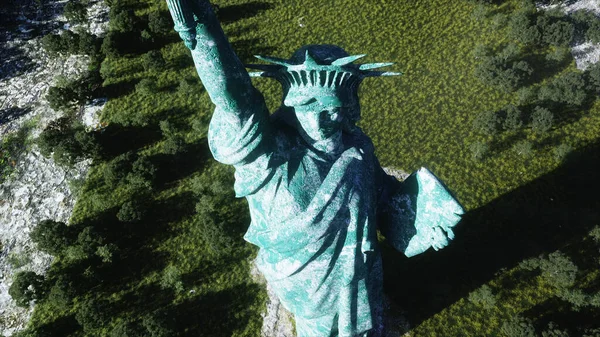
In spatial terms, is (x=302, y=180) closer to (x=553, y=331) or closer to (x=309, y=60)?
(x=309, y=60)

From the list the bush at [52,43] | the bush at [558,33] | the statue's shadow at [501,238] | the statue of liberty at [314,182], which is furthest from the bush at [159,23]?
the bush at [558,33]

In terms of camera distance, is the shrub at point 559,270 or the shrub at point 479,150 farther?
the shrub at point 479,150

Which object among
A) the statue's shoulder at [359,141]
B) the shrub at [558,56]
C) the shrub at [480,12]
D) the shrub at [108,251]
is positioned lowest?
the shrub at [108,251]

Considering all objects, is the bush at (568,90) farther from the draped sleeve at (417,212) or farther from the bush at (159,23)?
the bush at (159,23)

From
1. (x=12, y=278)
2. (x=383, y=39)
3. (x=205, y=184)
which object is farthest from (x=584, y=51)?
(x=12, y=278)

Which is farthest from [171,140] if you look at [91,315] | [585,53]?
[585,53]

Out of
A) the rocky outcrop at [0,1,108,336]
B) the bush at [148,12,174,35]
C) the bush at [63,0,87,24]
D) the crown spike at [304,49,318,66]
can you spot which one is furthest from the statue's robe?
the bush at [63,0,87,24]

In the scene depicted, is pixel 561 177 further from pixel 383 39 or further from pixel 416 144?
pixel 383 39
